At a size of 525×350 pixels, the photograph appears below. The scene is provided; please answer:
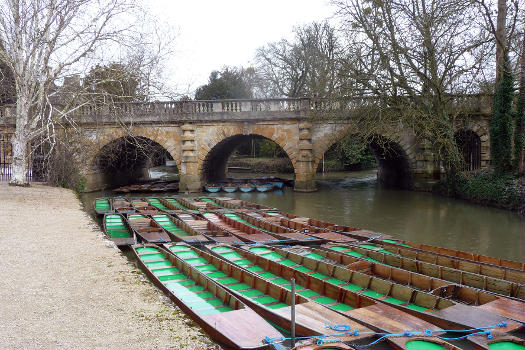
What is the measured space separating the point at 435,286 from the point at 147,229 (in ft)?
20.7

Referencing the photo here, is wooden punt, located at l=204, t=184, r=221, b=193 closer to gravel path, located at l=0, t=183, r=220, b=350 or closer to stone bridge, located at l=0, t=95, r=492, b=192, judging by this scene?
stone bridge, located at l=0, t=95, r=492, b=192

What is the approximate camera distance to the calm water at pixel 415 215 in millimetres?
10484

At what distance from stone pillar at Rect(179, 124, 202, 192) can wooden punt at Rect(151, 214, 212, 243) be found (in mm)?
7441

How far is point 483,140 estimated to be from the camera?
1784cm

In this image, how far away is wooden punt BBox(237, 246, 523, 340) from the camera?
4.75 metres

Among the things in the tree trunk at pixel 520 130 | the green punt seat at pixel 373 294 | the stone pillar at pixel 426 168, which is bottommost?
the green punt seat at pixel 373 294

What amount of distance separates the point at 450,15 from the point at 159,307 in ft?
45.6

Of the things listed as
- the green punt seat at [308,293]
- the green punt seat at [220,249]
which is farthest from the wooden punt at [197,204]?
the green punt seat at [308,293]

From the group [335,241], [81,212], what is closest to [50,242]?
[81,212]

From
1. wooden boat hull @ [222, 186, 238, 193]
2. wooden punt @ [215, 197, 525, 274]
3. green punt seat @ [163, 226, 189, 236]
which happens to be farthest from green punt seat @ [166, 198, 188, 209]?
wooden boat hull @ [222, 186, 238, 193]

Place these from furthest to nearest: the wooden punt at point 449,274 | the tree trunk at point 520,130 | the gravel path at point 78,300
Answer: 1. the tree trunk at point 520,130
2. the wooden punt at point 449,274
3. the gravel path at point 78,300

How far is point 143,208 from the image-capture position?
13.1 meters

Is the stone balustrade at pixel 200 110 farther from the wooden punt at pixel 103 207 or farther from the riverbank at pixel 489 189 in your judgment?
the riverbank at pixel 489 189

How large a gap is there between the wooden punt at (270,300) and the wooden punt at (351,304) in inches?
9.7
